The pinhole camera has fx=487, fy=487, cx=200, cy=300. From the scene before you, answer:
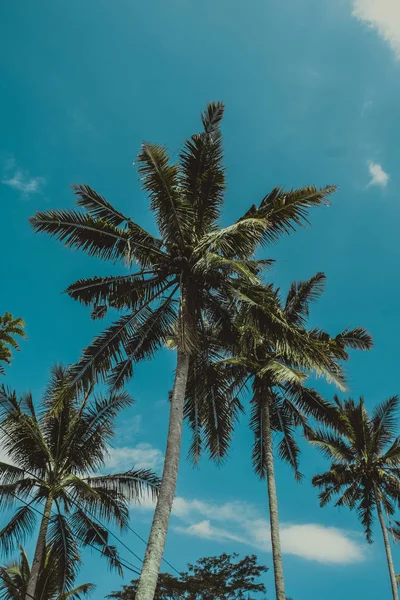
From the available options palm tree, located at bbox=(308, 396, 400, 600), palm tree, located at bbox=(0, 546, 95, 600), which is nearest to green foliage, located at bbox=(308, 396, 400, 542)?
palm tree, located at bbox=(308, 396, 400, 600)

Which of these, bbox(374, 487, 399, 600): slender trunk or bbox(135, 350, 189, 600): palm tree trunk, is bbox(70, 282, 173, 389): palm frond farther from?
bbox(374, 487, 399, 600): slender trunk

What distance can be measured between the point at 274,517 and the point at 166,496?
25.3ft

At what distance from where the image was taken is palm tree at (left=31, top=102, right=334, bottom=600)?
10914 millimetres

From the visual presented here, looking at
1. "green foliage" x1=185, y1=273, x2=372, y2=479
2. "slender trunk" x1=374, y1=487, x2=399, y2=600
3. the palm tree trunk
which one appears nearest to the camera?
the palm tree trunk

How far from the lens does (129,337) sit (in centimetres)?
1181

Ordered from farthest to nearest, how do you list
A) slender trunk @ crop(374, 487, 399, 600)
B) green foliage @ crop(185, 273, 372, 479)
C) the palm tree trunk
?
slender trunk @ crop(374, 487, 399, 600), green foliage @ crop(185, 273, 372, 479), the palm tree trunk

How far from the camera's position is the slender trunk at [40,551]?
1295 centimetres

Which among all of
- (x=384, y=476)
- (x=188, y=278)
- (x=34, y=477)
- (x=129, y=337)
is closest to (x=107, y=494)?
(x=34, y=477)

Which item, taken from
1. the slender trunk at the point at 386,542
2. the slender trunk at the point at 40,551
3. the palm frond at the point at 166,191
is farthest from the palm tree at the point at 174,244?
the slender trunk at the point at 386,542

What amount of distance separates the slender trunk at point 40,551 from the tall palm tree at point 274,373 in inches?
186

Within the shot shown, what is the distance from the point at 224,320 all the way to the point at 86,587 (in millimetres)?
14439

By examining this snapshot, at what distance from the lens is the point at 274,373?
13445mm

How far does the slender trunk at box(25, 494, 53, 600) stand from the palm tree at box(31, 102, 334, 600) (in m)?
5.27

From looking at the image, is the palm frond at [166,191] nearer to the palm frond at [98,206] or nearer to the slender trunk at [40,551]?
the palm frond at [98,206]
